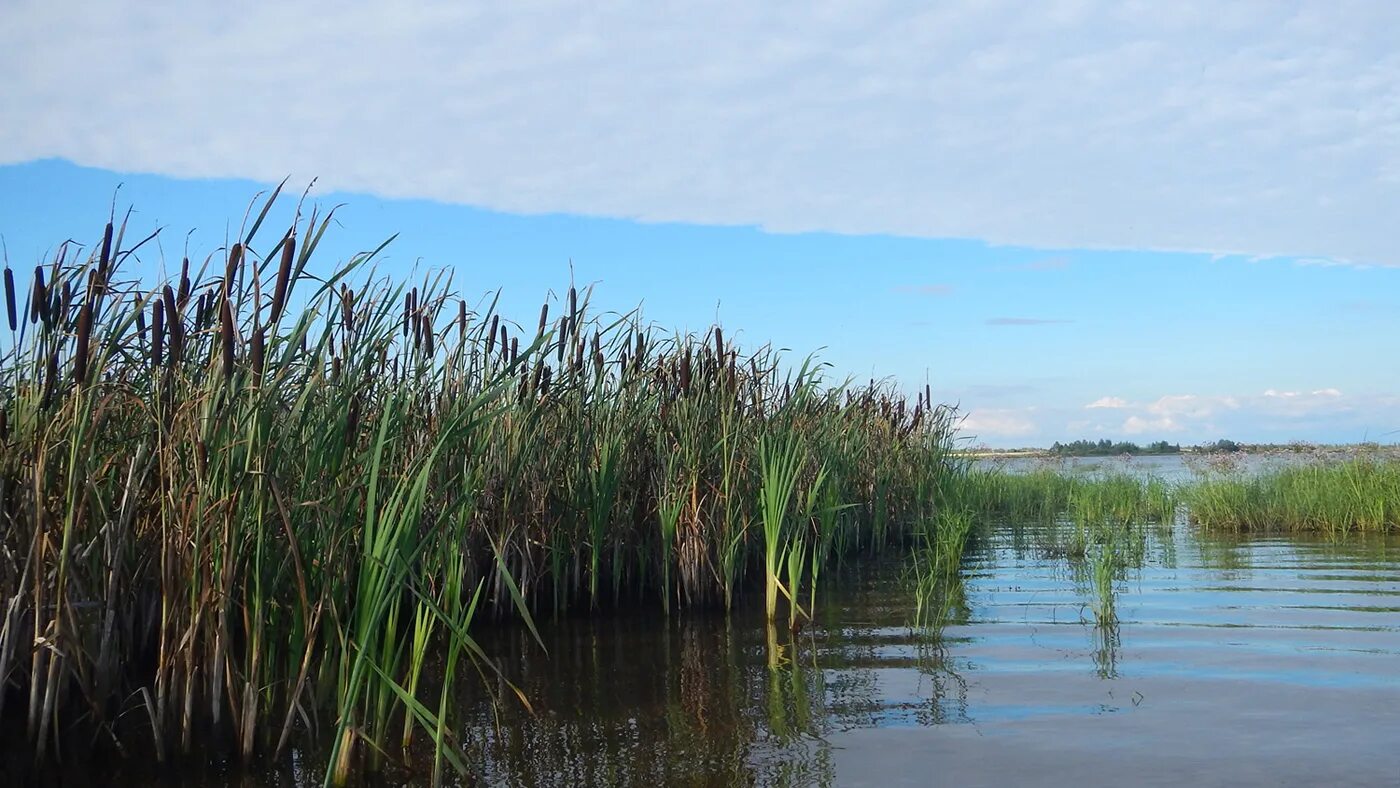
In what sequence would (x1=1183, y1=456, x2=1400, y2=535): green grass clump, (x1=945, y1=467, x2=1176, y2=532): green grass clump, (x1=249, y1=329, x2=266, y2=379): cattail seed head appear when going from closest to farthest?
(x1=249, y1=329, x2=266, y2=379): cattail seed head
(x1=1183, y1=456, x2=1400, y2=535): green grass clump
(x1=945, y1=467, x2=1176, y2=532): green grass clump

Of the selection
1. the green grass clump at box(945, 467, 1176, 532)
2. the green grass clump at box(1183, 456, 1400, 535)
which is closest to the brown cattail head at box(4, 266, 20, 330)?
the green grass clump at box(945, 467, 1176, 532)

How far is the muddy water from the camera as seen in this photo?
394 cm

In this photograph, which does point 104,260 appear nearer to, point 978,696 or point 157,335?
point 157,335

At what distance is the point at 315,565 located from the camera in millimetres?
3742

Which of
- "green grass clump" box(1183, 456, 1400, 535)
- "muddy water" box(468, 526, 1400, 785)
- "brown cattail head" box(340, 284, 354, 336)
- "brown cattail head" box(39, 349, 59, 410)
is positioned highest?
"brown cattail head" box(340, 284, 354, 336)

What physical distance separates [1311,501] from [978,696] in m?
9.70

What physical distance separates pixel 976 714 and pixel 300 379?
3.35 meters

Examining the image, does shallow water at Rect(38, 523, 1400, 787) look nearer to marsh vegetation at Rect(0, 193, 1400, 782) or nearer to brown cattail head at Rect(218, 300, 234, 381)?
→ marsh vegetation at Rect(0, 193, 1400, 782)

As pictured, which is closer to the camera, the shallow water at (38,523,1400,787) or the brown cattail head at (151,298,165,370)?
the brown cattail head at (151,298,165,370)

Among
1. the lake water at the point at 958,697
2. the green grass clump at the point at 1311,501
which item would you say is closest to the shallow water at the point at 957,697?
the lake water at the point at 958,697

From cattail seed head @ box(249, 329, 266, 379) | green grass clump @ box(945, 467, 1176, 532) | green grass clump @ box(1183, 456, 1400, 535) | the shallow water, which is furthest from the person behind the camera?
green grass clump @ box(945, 467, 1176, 532)

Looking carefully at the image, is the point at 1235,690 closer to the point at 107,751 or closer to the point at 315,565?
the point at 315,565

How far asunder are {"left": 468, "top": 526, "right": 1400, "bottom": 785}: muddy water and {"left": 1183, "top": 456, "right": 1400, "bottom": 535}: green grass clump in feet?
16.0

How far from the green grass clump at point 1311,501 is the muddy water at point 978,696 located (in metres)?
4.86
